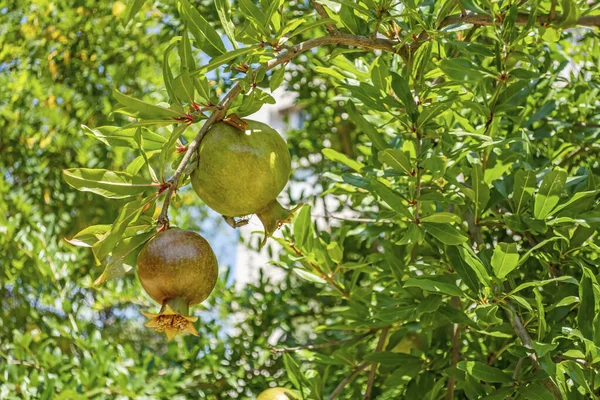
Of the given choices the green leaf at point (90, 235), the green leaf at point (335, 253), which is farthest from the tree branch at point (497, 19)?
the green leaf at point (90, 235)

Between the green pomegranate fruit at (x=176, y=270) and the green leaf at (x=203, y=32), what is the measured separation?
0.69 feet

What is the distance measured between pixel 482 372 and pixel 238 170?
40 cm

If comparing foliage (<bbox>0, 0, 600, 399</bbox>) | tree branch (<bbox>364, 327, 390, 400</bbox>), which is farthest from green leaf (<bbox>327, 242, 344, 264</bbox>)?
tree branch (<bbox>364, 327, 390, 400</bbox>)

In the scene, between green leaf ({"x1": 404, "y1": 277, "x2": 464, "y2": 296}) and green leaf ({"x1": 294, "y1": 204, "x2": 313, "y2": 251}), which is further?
green leaf ({"x1": 294, "y1": 204, "x2": 313, "y2": 251})

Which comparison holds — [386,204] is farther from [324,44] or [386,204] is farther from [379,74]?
[324,44]

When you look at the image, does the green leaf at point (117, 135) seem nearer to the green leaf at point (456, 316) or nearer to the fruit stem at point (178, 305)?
the fruit stem at point (178, 305)

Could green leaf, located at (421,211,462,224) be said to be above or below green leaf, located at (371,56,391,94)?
below

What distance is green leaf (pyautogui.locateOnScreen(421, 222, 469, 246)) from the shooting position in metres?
0.88

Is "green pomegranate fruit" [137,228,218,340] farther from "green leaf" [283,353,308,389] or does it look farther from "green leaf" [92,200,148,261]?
"green leaf" [283,353,308,389]

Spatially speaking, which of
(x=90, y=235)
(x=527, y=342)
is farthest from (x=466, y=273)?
(x=90, y=235)

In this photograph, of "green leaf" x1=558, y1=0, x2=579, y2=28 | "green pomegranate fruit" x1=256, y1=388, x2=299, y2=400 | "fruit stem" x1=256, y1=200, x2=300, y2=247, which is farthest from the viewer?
"green pomegranate fruit" x1=256, y1=388, x2=299, y2=400

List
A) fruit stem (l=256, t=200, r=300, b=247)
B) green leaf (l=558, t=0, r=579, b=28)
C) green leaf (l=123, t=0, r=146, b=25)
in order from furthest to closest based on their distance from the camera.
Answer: green leaf (l=558, t=0, r=579, b=28)
fruit stem (l=256, t=200, r=300, b=247)
green leaf (l=123, t=0, r=146, b=25)

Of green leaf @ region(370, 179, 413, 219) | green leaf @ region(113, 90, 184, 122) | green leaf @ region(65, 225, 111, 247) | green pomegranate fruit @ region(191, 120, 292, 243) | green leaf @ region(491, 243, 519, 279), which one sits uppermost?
green leaf @ region(113, 90, 184, 122)

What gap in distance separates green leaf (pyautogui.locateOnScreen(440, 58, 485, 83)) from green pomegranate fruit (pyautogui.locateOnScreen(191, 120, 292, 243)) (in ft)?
0.82
